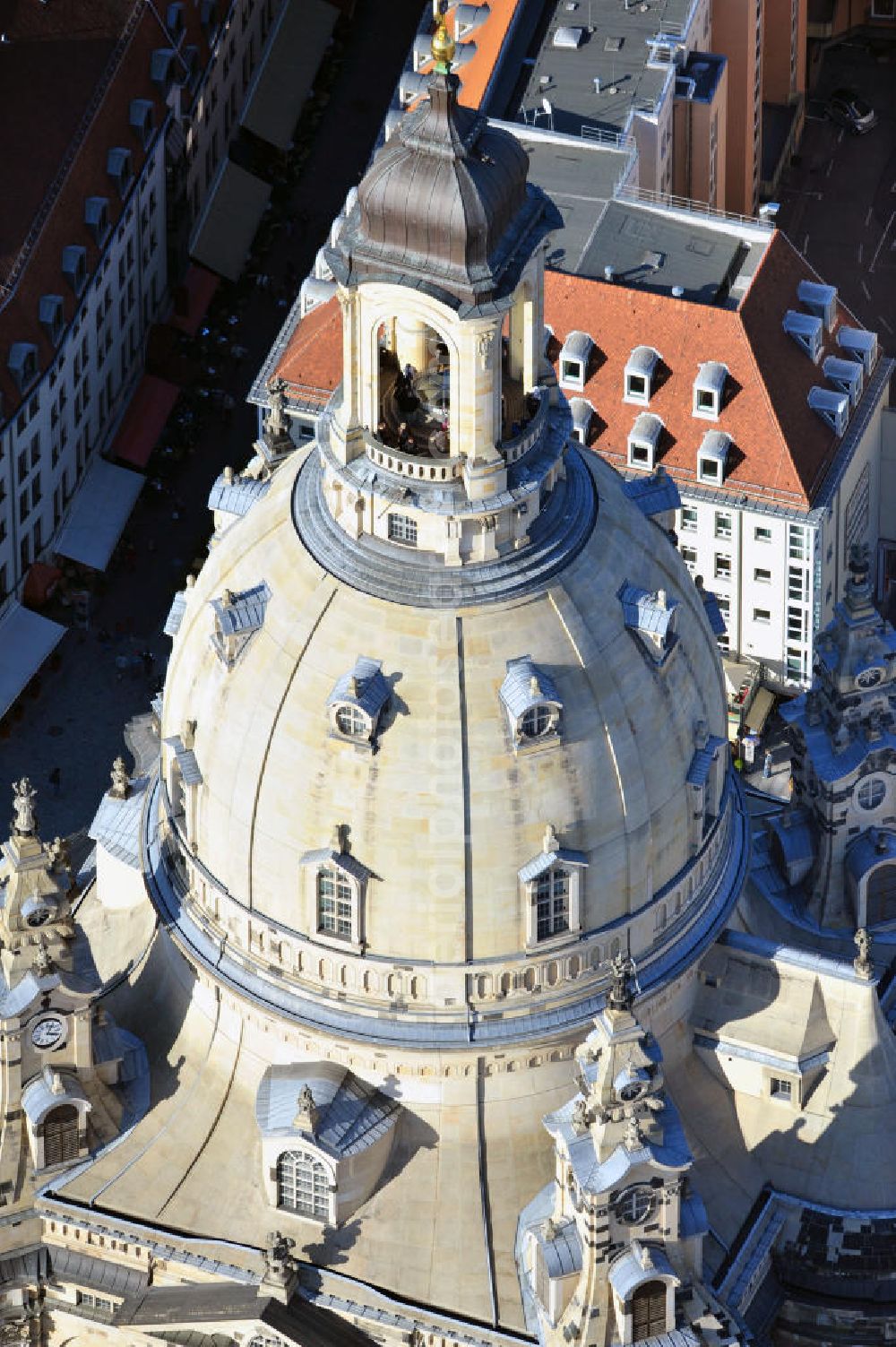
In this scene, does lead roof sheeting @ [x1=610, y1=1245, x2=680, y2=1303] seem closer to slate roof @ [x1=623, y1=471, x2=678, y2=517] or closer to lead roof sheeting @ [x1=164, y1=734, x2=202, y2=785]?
lead roof sheeting @ [x1=164, y1=734, x2=202, y2=785]

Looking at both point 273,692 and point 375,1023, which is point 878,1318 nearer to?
point 375,1023

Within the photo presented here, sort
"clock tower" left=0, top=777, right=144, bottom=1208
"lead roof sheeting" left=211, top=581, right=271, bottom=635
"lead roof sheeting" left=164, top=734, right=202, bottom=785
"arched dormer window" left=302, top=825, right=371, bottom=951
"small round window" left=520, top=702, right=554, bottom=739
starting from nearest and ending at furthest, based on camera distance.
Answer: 1. "small round window" left=520, top=702, right=554, bottom=739
2. "arched dormer window" left=302, top=825, right=371, bottom=951
3. "lead roof sheeting" left=211, top=581, right=271, bottom=635
4. "lead roof sheeting" left=164, top=734, right=202, bottom=785
5. "clock tower" left=0, top=777, right=144, bottom=1208

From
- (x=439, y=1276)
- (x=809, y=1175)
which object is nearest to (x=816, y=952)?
(x=809, y=1175)

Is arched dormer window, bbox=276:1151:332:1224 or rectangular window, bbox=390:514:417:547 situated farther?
arched dormer window, bbox=276:1151:332:1224

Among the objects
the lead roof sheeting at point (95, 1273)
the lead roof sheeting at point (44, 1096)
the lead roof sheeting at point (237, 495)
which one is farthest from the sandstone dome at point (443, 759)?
the lead roof sheeting at point (95, 1273)

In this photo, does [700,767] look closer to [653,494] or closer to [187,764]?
[653,494]

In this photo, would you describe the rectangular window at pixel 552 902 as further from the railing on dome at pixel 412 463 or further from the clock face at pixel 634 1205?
the railing on dome at pixel 412 463

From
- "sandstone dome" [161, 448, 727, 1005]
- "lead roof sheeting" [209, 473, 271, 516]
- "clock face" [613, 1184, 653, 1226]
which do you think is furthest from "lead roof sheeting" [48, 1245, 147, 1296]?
"lead roof sheeting" [209, 473, 271, 516]
